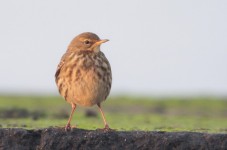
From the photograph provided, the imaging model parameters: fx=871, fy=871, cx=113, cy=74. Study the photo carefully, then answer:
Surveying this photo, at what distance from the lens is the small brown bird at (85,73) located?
12.7m

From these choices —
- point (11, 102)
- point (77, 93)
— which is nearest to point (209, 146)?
point (77, 93)

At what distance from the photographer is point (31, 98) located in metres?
29.8

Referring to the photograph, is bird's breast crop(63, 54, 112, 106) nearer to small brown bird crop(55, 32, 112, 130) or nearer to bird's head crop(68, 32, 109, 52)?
small brown bird crop(55, 32, 112, 130)

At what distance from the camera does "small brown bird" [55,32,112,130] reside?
500 inches

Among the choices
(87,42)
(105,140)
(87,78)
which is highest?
(87,42)

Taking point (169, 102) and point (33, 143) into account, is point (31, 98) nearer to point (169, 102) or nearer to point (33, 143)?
point (169, 102)

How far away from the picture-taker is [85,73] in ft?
41.6

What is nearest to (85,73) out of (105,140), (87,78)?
(87,78)

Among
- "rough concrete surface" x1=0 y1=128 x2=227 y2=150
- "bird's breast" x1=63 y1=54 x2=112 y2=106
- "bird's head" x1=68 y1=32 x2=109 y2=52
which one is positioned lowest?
"rough concrete surface" x1=0 y1=128 x2=227 y2=150

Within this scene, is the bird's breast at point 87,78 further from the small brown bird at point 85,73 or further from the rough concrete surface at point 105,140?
the rough concrete surface at point 105,140

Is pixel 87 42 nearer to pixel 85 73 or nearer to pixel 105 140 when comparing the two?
pixel 85 73

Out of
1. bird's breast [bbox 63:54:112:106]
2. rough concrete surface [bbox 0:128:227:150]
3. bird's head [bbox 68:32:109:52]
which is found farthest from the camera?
bird's head [bbox 68:32:109:52]

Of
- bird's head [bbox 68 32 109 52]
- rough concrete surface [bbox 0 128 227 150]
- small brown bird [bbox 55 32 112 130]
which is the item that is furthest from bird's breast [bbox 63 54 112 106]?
rough concrete surface [bbox 0 128 227 150]

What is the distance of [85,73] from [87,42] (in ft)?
2.45
